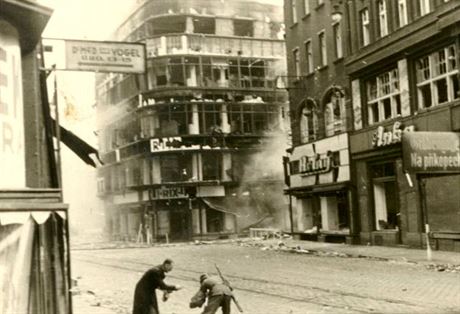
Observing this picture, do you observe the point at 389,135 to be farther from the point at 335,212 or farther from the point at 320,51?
the point at 320,51

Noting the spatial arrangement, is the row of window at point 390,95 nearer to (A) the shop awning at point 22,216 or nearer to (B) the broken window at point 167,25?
(A) the shop awning at point 22,216

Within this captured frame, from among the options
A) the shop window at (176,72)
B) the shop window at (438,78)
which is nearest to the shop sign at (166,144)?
the shop window at (176,72)

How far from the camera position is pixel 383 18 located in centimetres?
2809

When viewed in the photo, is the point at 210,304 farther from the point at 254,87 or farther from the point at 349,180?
the point at 254,87

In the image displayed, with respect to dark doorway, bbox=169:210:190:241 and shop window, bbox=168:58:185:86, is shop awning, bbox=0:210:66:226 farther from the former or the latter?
shop window, bbox=168:58:185:86

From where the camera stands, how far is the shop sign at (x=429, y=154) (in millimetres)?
20625

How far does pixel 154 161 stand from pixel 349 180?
71.3 feet

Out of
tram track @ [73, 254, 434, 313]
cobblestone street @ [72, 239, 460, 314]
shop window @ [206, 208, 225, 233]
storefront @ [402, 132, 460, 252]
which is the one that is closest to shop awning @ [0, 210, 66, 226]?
cobblestone street @ [72, 239, 460, 314]

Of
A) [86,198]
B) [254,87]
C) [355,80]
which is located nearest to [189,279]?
[355,80]

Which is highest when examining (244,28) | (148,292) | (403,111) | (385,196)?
(244,28)

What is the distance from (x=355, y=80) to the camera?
99.1 feet

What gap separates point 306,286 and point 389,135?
12.4m

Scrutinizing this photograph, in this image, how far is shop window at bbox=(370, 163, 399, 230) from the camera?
2780cm

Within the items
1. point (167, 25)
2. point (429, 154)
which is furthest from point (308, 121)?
point (167, 25)
